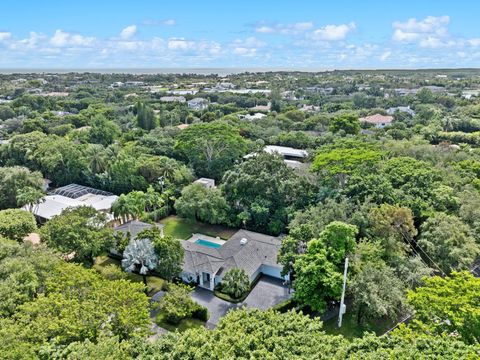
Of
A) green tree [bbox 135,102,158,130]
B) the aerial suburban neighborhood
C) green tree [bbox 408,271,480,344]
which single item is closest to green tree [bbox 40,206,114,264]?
the aerial suburban neighborhood

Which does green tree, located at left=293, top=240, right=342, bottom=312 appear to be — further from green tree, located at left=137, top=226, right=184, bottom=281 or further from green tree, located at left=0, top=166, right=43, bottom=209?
green tree, located at left=0, top=166, right=43, bottom=209

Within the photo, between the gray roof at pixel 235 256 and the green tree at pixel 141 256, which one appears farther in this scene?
the gray roof at pixel 235 256

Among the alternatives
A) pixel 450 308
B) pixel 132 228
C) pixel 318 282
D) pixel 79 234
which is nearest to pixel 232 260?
pixel 318 282

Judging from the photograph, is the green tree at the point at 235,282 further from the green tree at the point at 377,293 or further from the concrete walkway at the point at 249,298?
the green tree at the point at 377,293

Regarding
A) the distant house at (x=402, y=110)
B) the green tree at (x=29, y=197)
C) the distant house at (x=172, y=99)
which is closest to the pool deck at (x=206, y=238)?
the green tree at (x=29, y=197)

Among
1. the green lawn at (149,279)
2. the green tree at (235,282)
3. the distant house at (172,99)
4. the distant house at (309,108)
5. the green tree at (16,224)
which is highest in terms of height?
the distant house at (172,99)

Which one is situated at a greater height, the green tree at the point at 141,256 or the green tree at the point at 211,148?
the green tree at the point at 211,148
